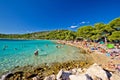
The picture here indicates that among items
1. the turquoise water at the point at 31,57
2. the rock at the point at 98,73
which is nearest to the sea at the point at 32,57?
the turquoise water at the point at 31,57

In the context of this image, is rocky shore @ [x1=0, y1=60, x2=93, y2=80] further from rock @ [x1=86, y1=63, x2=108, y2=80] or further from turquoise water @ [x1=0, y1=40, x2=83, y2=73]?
rock @ [x1=86, y1=63, x2=108, y2=80]

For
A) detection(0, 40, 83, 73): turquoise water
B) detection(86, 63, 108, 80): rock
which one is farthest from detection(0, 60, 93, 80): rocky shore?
detection(86, 63, 108, 80): rock

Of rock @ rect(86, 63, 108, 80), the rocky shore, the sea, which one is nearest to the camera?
rock @ rect(86, 63, 108, 80)

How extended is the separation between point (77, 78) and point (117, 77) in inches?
105

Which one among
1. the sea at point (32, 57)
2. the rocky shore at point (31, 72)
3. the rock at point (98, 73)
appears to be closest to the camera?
the rock at point (98, 73)

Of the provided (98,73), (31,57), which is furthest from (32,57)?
(98,73)

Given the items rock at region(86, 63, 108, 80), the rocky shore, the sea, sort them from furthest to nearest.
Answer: the sea < the rocky shore < rock at region(86, 63, 108, 80)

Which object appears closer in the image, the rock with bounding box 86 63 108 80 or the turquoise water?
the rock with bounding box 86 63 108 80

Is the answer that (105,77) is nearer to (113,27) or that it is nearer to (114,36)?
(114,36)

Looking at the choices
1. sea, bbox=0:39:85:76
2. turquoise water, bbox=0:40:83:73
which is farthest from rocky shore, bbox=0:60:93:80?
turquoise water, bbox=0:40:83:73

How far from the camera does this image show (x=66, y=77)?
8195 mm

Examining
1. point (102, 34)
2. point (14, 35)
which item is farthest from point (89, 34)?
point (14, 35)

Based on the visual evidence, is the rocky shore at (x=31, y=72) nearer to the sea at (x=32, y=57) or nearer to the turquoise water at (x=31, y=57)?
the sea at (x=32, y=57)

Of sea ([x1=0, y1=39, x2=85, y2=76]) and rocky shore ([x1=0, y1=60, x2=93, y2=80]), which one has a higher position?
sea ([x1=0, y1=39, x2=85, y2=76])
